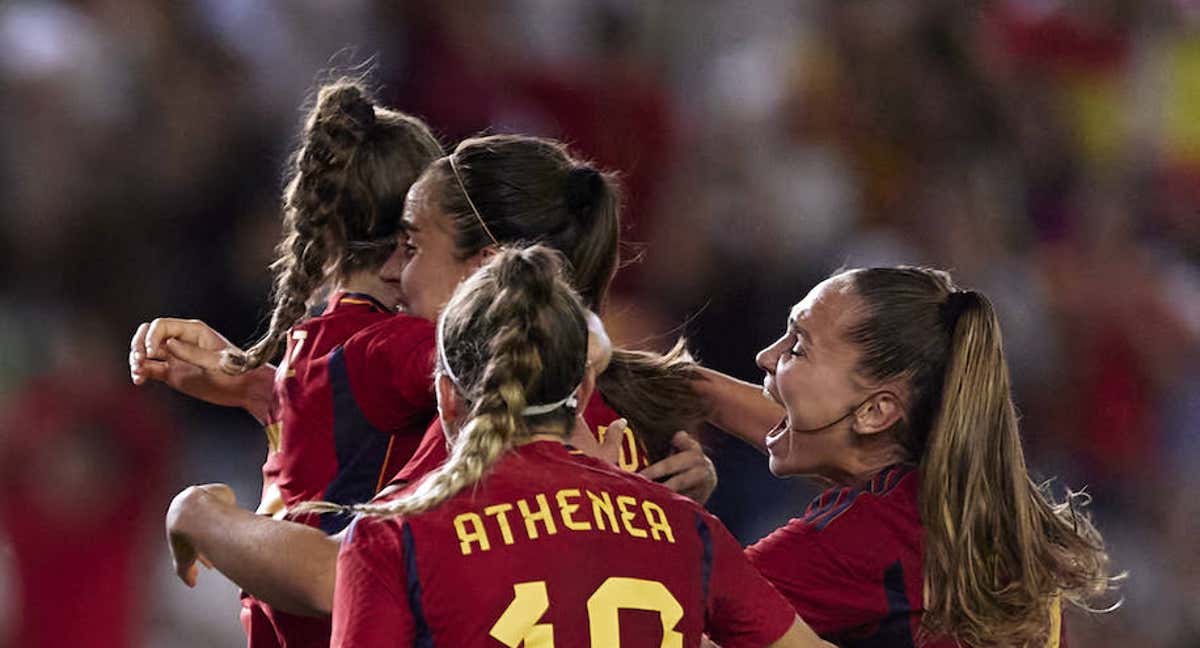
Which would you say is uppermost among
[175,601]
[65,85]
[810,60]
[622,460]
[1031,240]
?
[810,60]

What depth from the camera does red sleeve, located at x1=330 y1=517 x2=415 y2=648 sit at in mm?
2080

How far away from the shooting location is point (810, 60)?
6578mm

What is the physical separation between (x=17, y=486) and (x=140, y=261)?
668 mm

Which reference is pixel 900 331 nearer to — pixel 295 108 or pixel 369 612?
pixel 369 612

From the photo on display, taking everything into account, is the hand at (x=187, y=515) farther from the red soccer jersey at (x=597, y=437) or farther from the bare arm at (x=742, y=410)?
the bare arm at (x=742, y=410)

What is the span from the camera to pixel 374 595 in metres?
2.09

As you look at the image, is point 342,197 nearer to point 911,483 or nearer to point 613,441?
point 613,441

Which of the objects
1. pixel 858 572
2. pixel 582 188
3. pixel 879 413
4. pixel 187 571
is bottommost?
pixel 187 571

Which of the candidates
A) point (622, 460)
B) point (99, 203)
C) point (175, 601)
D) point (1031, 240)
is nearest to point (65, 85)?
point (99, 203)

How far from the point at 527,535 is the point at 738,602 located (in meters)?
0.30

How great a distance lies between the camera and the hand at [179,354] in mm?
2951

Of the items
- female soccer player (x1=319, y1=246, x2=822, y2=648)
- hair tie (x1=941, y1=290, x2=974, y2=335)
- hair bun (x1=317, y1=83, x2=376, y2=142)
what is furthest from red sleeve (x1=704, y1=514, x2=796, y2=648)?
hair bun (x1=317, y1=83, x2=376, y2=142)

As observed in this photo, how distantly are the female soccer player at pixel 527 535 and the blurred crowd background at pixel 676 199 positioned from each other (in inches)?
85.7

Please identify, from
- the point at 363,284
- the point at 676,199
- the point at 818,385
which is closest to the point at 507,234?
the point at 363,284
